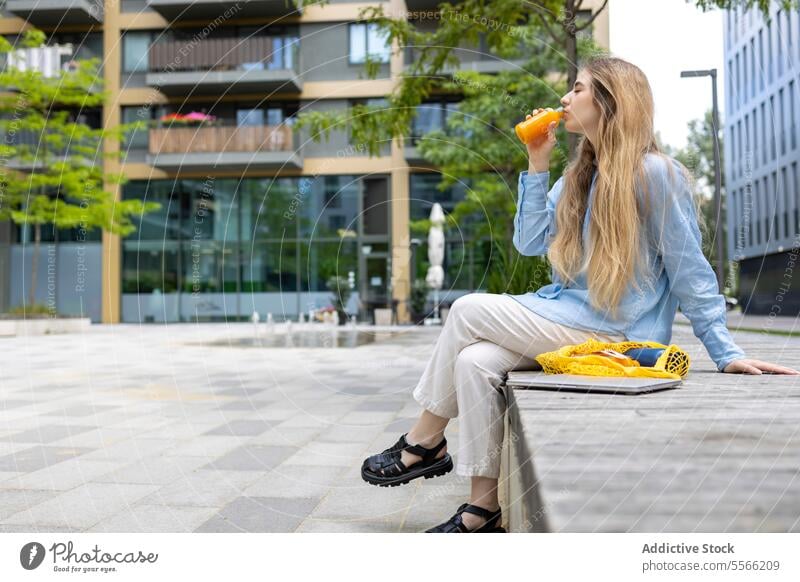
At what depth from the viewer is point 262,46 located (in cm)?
1655

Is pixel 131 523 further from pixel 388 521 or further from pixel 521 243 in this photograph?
pixel 521 243

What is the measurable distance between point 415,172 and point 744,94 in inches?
550

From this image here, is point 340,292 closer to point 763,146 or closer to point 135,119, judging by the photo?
point 135,119

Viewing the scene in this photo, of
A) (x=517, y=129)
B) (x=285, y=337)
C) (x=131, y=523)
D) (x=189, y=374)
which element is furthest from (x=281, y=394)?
(x=285, y=337)

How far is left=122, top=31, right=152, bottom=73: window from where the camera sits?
58.5ft

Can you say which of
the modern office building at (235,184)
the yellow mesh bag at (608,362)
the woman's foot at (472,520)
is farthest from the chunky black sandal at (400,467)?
the modern office building at (235,184)

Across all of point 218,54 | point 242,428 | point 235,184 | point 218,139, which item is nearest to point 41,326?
point 218,139

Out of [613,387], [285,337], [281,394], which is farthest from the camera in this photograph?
[285,337]

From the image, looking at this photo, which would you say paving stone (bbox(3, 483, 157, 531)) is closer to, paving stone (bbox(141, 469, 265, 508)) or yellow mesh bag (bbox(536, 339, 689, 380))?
paving stone (bbox(141, 469, 265, 508))

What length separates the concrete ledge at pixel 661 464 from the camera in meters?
0.92

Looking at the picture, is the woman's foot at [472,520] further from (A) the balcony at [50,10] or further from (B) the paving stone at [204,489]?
(A) the balcony at [50,10]

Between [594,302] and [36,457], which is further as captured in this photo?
[36,457]

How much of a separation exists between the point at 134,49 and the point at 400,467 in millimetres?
18518

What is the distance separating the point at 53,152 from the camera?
55.4 ft
